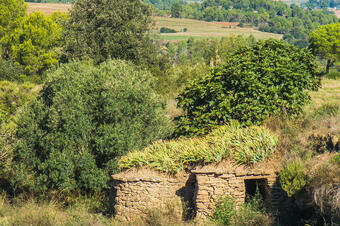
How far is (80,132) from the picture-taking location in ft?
49.8

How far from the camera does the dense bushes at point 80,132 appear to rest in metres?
15.0

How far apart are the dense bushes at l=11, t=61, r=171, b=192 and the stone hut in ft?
7.12

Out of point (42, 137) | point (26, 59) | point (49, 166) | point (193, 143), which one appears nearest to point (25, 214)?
point (49, 166)

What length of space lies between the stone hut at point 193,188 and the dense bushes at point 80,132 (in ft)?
7.12

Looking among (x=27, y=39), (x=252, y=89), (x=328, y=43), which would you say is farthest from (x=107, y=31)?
(x=328, y=43)

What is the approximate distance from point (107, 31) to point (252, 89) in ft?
57.4

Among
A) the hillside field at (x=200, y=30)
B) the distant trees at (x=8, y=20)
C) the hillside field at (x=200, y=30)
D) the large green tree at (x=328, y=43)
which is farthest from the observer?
the hillside field at (x=200, y=30)

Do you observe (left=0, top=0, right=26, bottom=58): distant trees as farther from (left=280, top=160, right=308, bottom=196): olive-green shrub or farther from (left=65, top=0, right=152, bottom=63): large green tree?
(left=280, top=160, right=308, bottom=196): olive-green shrub

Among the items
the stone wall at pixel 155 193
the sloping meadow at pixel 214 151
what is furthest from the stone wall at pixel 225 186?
the stone wall at pixel 155 193

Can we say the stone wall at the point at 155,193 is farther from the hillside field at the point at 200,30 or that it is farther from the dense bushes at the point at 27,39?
the hillside field at the point at 200,30

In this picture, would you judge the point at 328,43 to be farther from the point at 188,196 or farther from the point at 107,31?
the point at 188,196

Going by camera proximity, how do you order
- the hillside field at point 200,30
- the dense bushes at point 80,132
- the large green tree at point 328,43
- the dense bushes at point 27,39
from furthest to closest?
the hillside field at point 200,30
the large green tree at point 328,43
the dense bushes at point 27,39
the dense bushes at point 80,132

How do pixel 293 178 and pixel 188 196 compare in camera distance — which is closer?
pixel 293 178

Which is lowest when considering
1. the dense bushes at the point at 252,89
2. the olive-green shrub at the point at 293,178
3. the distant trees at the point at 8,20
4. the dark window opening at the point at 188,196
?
the dark window opening at the point at 188,196
